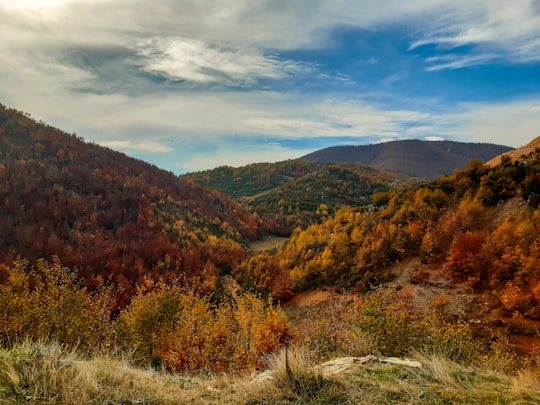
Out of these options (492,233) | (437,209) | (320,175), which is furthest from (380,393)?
(320,175)

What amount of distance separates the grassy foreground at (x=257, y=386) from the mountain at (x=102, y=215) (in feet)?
93.1

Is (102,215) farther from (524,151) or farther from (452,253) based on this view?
(524,151)

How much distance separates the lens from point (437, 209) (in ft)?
101

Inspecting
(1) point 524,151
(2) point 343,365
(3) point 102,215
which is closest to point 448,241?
(1) point 524,151

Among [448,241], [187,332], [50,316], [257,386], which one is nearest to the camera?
[257,386]

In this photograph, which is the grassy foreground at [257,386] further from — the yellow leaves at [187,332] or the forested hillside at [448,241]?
the forested hillside at [448,241]

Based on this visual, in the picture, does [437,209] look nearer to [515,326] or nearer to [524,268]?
[524,268]

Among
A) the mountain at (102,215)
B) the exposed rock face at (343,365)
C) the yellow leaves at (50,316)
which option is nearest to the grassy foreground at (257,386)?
the exposed rock face at (343,365)

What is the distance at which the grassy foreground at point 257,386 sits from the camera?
4855 millimetres

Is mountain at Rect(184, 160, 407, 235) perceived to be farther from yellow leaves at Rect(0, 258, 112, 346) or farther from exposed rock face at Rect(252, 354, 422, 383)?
exposed rock face at Rect(252, 354, 422, 383)

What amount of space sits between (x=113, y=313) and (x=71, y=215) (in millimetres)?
23789

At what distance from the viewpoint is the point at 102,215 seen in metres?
50.8

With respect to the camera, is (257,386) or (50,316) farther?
(50,316)

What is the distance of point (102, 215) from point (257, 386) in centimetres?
5168
